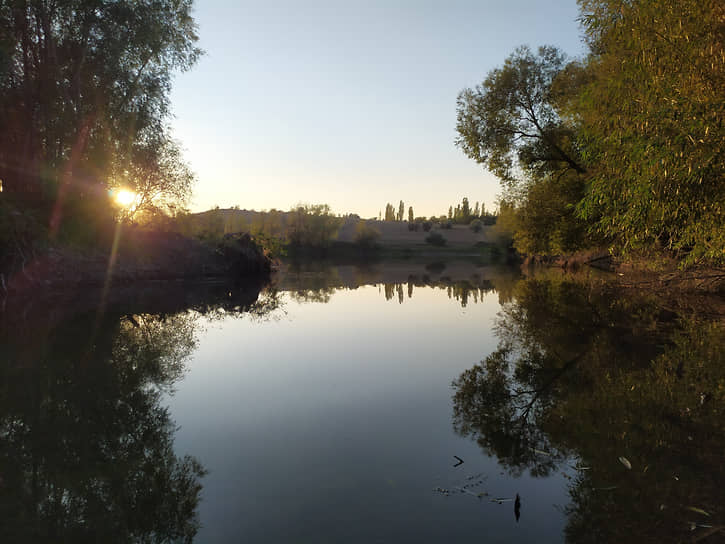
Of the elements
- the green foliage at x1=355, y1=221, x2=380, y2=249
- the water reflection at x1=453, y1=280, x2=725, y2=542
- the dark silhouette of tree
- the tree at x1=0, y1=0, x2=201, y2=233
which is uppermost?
the tree at x1=0, y1=0, x2=201, y2=233

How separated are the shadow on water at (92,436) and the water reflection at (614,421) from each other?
3355 mm

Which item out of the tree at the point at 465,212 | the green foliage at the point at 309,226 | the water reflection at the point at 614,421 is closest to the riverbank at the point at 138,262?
the water reflection at the point at 614,421

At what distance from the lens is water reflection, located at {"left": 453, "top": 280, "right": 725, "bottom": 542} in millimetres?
3629

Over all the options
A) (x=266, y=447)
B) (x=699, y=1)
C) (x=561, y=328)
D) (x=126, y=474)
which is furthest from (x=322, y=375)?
(x=699, y=1)

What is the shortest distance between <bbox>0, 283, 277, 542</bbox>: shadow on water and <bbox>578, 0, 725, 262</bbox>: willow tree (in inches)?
372

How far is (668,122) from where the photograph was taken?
8273 mm

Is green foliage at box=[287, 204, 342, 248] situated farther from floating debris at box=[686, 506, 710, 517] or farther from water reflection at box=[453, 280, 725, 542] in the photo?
floating debris at box=[686, 506, 710, 517]

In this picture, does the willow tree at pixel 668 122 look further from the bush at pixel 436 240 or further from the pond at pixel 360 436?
the bush at pixel 436 240

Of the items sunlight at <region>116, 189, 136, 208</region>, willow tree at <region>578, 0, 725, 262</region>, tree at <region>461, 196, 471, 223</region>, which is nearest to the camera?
willow tree at <region>578, 0, 725, 262</region>

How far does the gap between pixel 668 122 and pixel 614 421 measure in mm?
6036

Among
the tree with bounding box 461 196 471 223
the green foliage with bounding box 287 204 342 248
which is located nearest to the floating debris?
the green foliage with bounding box 287 204 342 248

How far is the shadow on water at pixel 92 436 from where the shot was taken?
3.60 m

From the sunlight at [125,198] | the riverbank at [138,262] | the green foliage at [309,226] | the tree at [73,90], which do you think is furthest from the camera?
the green foliage at [309,226]

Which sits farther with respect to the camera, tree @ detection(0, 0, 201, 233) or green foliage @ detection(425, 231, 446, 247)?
green foliage @ detection(425, 231, 446, 247)
